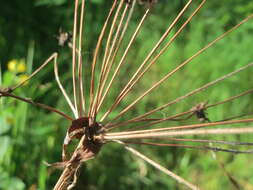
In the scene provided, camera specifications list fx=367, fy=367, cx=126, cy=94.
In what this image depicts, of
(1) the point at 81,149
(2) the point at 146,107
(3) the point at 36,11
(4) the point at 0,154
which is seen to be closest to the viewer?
(1) the point at 81,149

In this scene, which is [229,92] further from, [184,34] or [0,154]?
[0,154]

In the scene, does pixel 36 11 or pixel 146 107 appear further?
pixel 36 11

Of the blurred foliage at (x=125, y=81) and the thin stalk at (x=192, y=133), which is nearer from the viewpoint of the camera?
the thin stalk at (x=192, y=133)

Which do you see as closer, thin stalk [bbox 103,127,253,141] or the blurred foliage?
thin stalk [bbox 103,127,253,141]

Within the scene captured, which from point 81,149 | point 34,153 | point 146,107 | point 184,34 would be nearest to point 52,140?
point 34,153

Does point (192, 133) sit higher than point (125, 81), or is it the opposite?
point (125, 81)

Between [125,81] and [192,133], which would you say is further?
[125,81]

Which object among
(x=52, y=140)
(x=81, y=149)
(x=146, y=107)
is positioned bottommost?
(x=81, y=149)

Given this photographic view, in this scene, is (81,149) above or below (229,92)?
below
